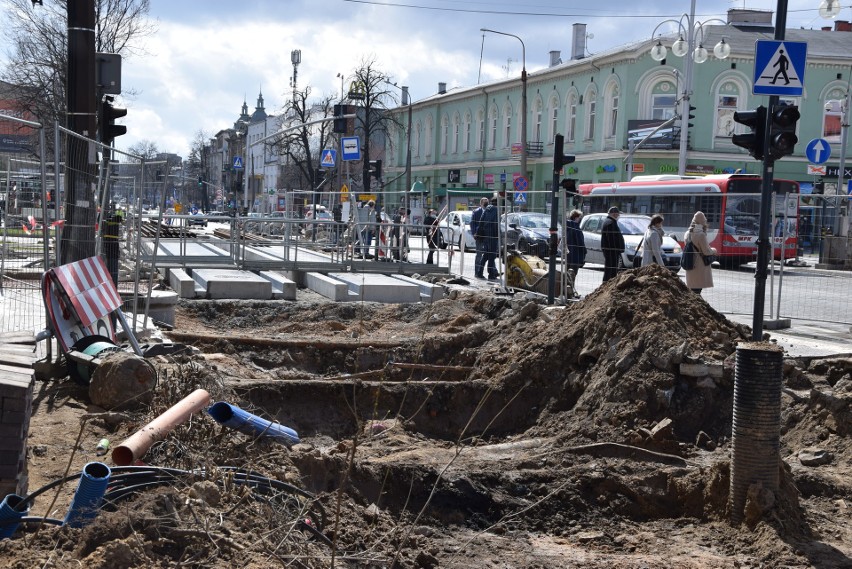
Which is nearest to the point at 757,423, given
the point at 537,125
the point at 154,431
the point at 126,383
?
the point at 154,431

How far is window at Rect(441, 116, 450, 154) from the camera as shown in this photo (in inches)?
2709

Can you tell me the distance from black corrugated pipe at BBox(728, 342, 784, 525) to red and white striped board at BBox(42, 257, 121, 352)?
563cm

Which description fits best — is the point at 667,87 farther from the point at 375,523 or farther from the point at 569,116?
the point at 375,523

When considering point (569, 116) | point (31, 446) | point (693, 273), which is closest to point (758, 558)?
point (31, 446)

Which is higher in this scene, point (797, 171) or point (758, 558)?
point (797, 171)

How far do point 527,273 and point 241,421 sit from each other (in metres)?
11.0

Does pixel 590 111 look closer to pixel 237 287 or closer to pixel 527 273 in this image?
pixel 527 273

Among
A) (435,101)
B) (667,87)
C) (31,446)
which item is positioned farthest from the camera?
(435,101)

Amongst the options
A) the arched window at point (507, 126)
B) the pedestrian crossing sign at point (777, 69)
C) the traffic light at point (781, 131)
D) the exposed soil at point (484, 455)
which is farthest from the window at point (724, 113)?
the traffic light at point (781, 131)

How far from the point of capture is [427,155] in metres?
71.8

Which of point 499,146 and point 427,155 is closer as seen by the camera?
point 499,146

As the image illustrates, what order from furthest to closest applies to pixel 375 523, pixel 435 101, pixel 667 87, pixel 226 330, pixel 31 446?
pixel 435 101 < pixel 667 87 < pixel 226 330 < pixel 31 446 < pixel 375 523

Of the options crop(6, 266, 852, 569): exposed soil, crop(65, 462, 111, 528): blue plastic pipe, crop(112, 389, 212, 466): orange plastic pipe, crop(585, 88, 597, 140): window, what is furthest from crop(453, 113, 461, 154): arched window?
crop(65, 462, 111, 528): blue plastic pipe

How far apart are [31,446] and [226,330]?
790 centimetres
